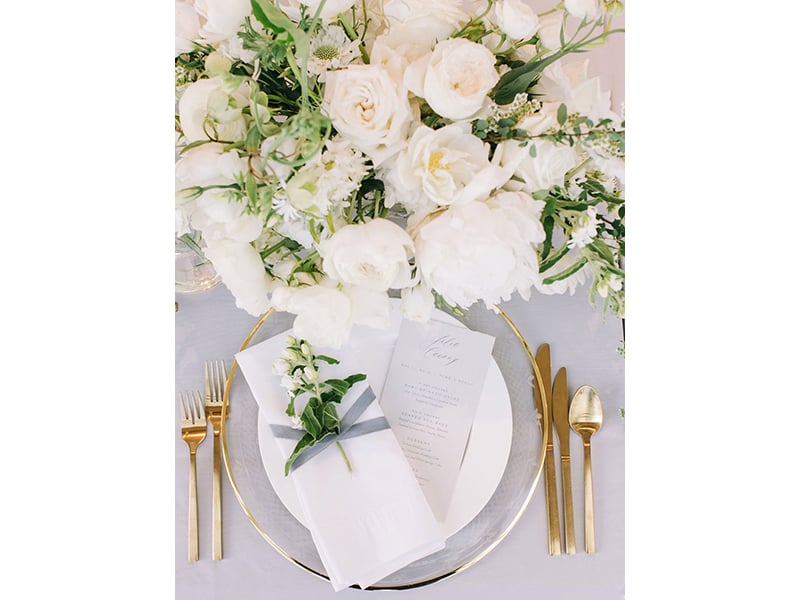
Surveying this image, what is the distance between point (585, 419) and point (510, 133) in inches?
20.4

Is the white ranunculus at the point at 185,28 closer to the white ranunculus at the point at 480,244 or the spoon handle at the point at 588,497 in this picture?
the white ranunculus at the point at 480,244

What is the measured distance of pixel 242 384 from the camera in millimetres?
921

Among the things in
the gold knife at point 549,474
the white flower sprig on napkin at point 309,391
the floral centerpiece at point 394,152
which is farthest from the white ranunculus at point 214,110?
the gold knife at point 549,474

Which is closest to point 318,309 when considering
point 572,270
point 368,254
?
point 368,254

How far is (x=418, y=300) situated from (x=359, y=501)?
0.36m

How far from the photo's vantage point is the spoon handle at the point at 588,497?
91 cm

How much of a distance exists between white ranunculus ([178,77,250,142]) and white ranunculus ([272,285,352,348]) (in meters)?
0.18

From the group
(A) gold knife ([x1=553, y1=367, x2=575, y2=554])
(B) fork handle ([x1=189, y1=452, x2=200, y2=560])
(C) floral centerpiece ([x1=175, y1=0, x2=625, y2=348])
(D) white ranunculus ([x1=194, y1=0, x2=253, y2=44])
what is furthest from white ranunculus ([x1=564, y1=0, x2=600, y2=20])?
(B) fork handle ([x1=189, y1=452, x2=200, y2=560])

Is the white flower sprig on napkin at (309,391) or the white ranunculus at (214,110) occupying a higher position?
the white ranunculus at (214,110)

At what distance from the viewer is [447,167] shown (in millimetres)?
619

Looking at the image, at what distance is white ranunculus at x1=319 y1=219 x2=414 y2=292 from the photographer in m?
0.61

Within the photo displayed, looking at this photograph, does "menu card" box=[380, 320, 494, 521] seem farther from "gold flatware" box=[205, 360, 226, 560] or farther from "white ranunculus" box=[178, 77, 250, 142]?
"white ranunculus" box=[178, 77, 250, 142]

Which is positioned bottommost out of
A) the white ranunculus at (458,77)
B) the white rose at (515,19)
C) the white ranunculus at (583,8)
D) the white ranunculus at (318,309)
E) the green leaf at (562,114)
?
the white ranunculus at (318,309)

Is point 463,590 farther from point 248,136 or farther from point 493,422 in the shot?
point 248,136
